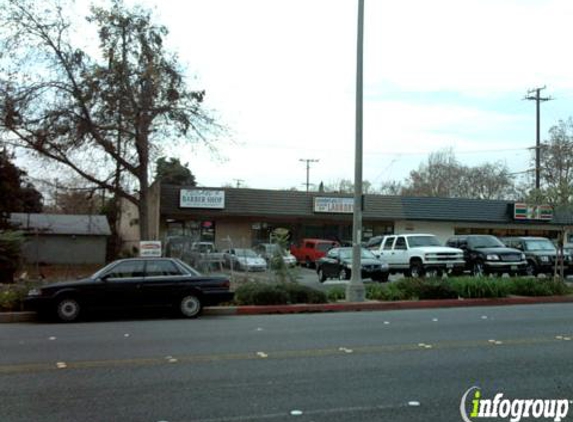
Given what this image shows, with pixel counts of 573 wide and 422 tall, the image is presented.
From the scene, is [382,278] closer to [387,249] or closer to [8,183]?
[387,249]

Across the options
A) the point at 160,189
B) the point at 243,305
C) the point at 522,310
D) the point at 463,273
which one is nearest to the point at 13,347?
the point at 243,305

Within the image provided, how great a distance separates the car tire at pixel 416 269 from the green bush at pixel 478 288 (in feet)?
20.9

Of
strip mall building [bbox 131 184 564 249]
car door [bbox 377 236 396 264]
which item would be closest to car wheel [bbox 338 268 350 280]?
car door [bbox 377 236 396 264]

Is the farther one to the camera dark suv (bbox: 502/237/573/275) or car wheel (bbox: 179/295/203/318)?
dark suv (bbox: 502/237/573/275)

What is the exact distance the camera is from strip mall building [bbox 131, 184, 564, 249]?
128 ft

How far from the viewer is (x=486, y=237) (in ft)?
86.5

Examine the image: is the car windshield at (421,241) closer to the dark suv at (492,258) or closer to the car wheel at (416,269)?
the car wheel at (416,269)

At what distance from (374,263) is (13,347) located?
15.5 metres

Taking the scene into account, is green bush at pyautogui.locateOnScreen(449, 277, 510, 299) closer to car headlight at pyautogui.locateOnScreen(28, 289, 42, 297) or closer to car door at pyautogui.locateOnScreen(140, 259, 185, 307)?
car door at pyautogui.locateOnScreen(140, 259, 185, 307)

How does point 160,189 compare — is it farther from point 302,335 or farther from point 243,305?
point 302,335

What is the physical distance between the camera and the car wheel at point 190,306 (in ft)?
46.6

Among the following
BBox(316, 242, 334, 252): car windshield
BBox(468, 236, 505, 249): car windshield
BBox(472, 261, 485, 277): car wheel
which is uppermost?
BBox(468, 236, 505, 249): car windshield

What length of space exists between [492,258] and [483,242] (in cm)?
141

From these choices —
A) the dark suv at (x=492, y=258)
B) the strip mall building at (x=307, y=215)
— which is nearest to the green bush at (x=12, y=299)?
the dark suv at (x=492, y=258)
